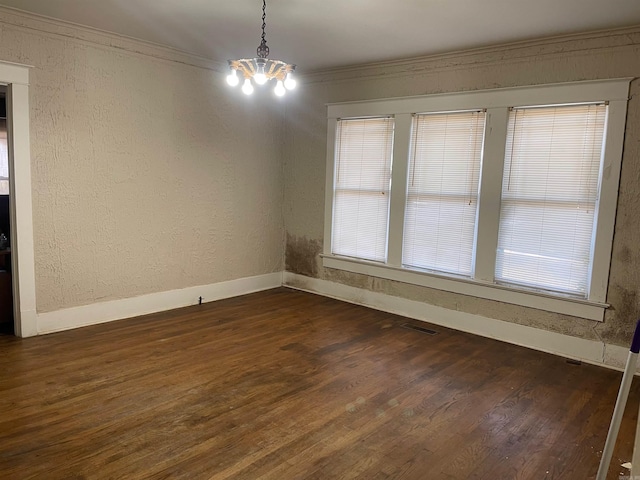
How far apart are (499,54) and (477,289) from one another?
2224mm

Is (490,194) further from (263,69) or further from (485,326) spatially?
(263,69)

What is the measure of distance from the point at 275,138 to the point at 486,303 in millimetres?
3288

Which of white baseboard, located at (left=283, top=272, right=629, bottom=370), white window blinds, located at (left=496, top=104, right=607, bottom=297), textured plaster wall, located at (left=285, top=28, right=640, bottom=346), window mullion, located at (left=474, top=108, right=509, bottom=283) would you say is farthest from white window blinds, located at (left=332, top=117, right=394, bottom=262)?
white window blinds, located at (left=496, top=104, right=607, bottom=297)

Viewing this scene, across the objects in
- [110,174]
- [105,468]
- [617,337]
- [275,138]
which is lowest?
[105,468]

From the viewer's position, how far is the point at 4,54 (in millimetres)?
3766

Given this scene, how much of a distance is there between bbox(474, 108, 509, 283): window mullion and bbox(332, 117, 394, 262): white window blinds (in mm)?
1087

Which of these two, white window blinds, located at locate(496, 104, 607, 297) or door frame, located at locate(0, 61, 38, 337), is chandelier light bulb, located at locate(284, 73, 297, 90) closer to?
white window blinds, located at locate(496, 104, 607, 297)

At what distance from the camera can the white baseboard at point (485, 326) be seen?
155 inches

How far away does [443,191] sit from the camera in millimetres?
4758

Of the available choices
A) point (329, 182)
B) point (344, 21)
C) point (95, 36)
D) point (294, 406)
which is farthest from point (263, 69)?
point (329, 182)

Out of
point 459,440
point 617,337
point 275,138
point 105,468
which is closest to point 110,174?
point 275,138

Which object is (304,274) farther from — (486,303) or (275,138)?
(486,303)

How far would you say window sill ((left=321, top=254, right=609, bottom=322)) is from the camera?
13.1 feet

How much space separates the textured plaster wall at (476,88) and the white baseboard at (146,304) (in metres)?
0.71
